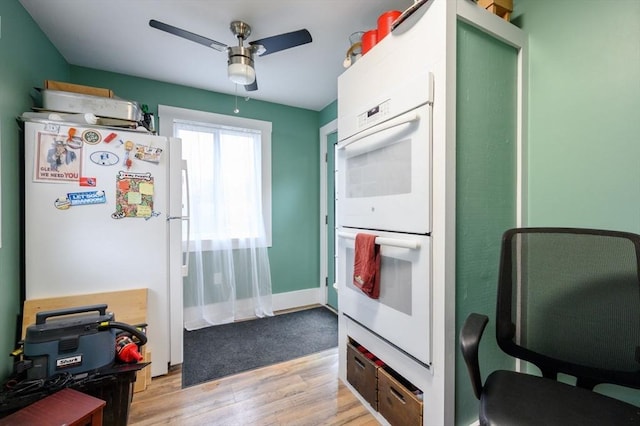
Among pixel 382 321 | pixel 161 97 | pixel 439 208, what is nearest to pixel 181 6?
pixel 161 97

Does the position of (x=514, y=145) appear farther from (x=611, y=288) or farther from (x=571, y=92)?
(x=611, y=288)

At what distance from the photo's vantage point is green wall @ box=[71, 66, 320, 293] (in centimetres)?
319

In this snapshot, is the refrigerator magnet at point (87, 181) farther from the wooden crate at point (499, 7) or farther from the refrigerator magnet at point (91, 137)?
the wooden crate at point (499, 7)

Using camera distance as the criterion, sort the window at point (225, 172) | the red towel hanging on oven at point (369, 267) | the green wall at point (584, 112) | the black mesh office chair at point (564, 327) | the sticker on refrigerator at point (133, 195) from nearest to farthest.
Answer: the black mesh office chair at point (564, 327) < the green wall at point (584, 112) < the red towel hanging on oven at point (369, 267) < the sticker on refrigerator at point (133, 195) < the window at point (225, 172)

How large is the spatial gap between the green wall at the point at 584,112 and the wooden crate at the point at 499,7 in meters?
0.10

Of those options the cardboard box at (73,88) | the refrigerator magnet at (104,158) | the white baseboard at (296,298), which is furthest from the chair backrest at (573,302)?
the cardboard box at (73,88)

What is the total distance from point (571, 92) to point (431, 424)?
5.46 feet

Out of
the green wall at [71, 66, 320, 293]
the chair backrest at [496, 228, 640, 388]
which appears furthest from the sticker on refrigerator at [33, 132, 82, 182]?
the chair backrest at [496, 228, 640, 388]

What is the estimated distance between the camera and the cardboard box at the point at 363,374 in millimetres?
1529

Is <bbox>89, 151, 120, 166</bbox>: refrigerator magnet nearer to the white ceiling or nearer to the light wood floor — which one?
the white ceiling

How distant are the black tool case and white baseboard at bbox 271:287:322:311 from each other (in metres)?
2.05

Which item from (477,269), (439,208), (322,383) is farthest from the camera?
(322,383)

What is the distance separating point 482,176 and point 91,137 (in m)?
2.31

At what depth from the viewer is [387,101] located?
1.37 metres
